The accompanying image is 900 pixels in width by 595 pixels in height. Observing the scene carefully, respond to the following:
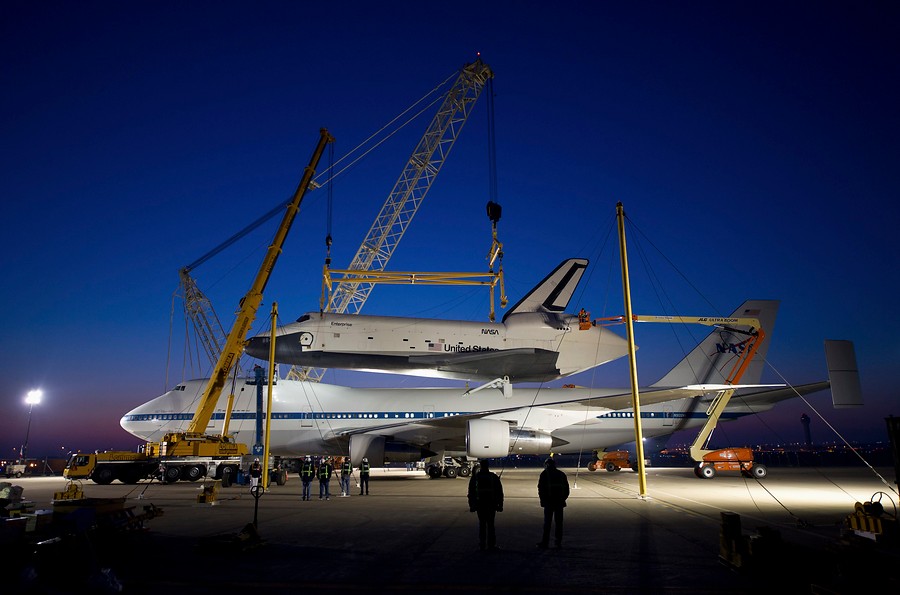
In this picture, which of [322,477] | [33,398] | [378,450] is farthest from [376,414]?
[33,398]

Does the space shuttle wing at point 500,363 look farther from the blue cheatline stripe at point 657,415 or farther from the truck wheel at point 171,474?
the truck wheel at point 171,474

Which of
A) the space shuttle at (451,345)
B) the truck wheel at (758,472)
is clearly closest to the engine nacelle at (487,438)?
the space shuttle at (451,345)

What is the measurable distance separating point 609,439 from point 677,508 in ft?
59.1

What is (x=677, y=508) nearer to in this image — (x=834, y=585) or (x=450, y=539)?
(x=450, y=539)

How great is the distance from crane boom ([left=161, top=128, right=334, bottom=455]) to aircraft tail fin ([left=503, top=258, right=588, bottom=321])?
11.3m

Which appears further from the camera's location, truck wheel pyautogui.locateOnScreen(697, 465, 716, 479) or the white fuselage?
the white fuselage

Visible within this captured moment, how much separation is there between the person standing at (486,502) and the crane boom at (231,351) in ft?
59.2

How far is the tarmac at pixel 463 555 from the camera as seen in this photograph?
5.61 m

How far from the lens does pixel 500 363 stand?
20188 millimetres

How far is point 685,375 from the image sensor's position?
2930 centimetres

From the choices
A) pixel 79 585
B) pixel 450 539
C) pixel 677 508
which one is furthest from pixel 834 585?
pixel 677 508

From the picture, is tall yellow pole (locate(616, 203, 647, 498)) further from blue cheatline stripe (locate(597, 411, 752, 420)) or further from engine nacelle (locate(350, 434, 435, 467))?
blue cheatline stripe (locate(597, 411, 752, 420))

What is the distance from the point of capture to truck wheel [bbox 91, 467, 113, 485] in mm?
22875

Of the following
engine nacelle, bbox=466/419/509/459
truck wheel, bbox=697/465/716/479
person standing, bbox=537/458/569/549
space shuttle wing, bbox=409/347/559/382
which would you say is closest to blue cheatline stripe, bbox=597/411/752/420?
truck wheel, bbox=697/465/716/479
